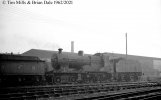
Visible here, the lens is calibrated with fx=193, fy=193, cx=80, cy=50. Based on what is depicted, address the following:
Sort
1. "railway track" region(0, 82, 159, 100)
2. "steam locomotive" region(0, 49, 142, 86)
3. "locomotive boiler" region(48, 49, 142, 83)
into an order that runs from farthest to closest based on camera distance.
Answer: "locomotive boiler" region(48, 49, 142, 83) < "steam locomotive" region(0, 49, 142, 86) < "railway track" region(0, 82, 159, 100)

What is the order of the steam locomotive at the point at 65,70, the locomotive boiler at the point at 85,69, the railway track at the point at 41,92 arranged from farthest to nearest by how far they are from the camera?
the locomotive boiler at the point at 85,69 → the steam locomotive at the point at 65,70 → the railway track at the point at 41,92

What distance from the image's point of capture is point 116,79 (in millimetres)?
26828

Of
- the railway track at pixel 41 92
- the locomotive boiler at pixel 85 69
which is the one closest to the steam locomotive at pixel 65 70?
the locomotive boiler at pixel 85 69

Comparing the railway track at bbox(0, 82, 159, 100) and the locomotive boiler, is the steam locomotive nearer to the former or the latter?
the locomotive boiler

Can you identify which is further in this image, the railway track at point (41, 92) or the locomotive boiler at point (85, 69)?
the locomotive boiler at point (85, 69)

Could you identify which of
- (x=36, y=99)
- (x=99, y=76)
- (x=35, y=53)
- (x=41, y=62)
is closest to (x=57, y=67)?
(x=41, y=62)

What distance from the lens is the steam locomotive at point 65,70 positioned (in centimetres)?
1722

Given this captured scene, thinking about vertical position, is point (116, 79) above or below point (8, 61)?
below

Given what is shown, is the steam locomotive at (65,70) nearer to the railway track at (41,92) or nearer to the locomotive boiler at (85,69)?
the locomotive boiler at (85,69)

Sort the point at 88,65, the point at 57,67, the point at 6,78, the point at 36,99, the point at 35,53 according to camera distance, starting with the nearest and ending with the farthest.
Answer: the point at 36,99 → the point at 6,78 → the point at 57,67 → the point at 88,65 → the point at 35,53

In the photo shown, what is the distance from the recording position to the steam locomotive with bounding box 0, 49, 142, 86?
1722 centimetres

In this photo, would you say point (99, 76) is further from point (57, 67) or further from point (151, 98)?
point (151, 98)

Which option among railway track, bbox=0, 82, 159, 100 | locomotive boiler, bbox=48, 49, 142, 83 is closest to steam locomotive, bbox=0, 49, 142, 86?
locomotive boiler, bbox=48, 49, 142, 83

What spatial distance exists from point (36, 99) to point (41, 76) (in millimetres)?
8208
